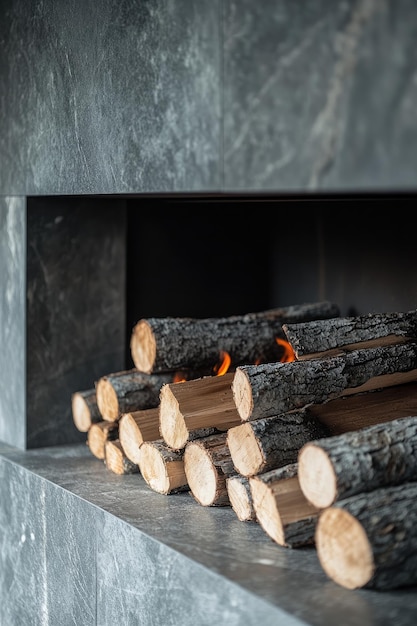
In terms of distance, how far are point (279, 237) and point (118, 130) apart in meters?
1.02

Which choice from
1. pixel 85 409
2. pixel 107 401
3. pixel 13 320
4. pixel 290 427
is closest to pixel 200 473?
pixel 290 427

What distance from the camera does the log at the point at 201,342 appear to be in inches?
99.6

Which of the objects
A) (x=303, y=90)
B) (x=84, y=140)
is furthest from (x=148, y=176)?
(x=303, y=90)

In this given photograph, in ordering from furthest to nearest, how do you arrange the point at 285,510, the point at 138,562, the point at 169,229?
the point at 169,229 → the point at 138,562 → the point at 285,510

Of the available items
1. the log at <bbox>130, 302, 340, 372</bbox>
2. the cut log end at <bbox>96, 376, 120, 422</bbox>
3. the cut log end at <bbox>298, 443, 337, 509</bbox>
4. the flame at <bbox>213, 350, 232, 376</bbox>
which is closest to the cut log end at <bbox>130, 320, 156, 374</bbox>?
the log at <bbox>130, 302, 340, 372</bbox>

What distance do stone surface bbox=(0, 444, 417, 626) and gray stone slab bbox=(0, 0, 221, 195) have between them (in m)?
0.75

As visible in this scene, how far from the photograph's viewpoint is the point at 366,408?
224cm

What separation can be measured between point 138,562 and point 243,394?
44 centimetres

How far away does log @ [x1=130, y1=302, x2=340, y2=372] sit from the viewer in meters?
2.53

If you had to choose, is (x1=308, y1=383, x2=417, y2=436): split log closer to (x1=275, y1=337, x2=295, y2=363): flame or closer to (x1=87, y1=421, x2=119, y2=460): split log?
(x1=275, y1=337, x2=295, y2=363): flame

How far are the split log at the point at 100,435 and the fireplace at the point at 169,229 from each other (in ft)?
0.20

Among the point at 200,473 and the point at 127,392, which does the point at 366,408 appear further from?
the point at 127,392

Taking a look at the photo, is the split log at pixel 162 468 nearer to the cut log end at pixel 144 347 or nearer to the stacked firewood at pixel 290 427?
the stacked firewood at pixel 290 427

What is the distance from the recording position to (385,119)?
145 cm
